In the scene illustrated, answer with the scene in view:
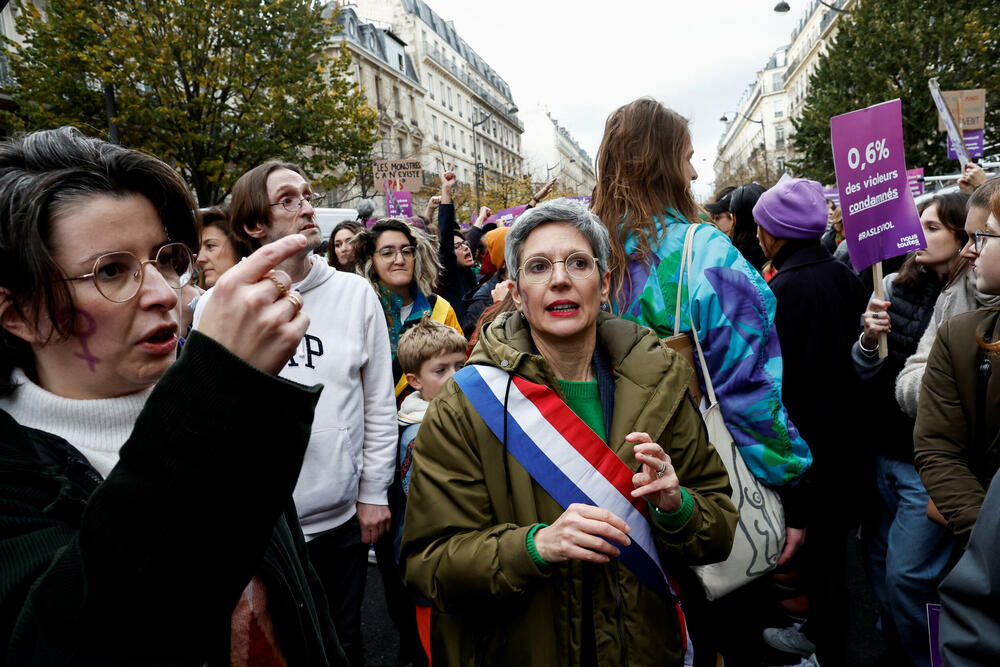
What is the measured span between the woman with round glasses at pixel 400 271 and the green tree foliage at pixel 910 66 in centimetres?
2243

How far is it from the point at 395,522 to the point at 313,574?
1814 millimetres

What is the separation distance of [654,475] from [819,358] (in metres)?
1.82

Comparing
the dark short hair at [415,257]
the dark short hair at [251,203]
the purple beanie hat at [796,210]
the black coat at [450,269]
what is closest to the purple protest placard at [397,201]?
the black coat at [450,269]

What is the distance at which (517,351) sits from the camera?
189 centimetres

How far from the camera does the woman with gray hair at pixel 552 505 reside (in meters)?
1.73

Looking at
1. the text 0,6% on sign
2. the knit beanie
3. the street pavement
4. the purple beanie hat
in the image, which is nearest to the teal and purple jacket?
the street pavement

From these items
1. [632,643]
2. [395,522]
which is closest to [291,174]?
[395,522]

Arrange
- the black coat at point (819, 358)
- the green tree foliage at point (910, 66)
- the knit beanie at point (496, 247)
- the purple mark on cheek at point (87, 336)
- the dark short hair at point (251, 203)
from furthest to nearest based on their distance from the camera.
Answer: the green tree foliage at point (910, 66)
the knit beanie at point (496, 247)
the black coat at point (819, 358)
the dark short hair at point (251, 203)
the purple mark on cheek at point (87, 336)

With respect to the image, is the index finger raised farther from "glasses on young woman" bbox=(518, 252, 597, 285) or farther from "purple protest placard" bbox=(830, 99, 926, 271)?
"purple protest placard" bbox=(830, 99, 926, 271)

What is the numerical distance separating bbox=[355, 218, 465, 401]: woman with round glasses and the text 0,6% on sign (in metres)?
2.46

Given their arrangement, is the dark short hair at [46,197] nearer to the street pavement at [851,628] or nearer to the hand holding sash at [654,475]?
the hand holding sash at [654,475]

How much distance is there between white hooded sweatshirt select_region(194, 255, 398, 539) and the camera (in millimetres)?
2555

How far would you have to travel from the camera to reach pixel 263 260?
0.90m

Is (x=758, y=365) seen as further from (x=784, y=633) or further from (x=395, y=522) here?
(x=395, y=522)
